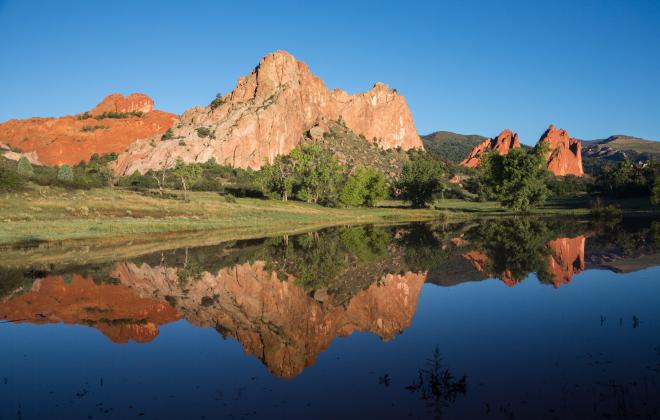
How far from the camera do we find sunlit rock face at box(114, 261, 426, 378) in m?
12.7

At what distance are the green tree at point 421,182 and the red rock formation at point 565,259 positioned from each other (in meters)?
48.5

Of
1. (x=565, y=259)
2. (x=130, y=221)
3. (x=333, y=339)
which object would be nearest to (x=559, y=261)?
(x=565, y=259)

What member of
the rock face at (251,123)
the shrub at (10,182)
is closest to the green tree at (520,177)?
the shrub at (10,182)

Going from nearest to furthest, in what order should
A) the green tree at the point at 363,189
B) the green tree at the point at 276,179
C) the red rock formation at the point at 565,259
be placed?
the red rock formation at the point at 565,259 → the green tree at the point at 363,189 → the green tree at the point at 276,179

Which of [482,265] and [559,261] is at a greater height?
[559,261]

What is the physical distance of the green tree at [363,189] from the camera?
83.1m

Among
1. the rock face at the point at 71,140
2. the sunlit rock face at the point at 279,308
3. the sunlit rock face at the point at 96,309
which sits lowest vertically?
the sunlit rock face at the point at 96,309

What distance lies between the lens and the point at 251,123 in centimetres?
15488

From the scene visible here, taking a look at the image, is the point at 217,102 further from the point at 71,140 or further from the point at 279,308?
the point at 279,308

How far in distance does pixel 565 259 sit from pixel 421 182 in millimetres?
A: 58596

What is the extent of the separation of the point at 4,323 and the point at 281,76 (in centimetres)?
17061

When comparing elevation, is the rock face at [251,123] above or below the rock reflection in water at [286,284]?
above

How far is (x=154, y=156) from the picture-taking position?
146 meters

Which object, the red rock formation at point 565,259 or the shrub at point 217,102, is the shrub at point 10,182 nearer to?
the red rock formation at point 565,259
